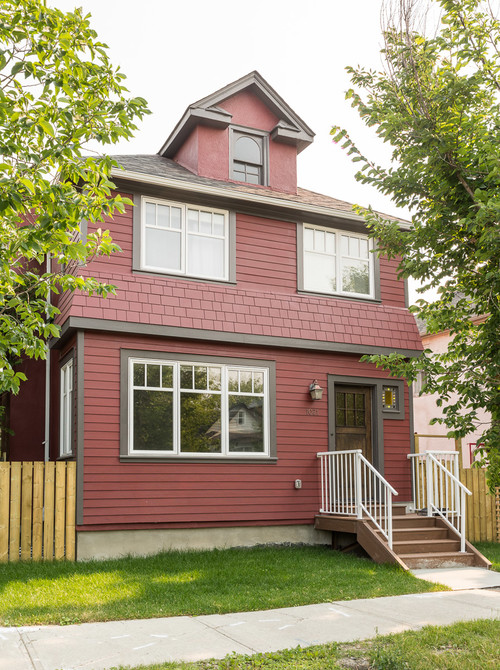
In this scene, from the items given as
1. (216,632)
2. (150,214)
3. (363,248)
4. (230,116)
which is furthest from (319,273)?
(216,632)

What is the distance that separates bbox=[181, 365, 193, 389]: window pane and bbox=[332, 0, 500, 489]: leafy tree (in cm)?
510

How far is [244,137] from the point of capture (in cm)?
1369

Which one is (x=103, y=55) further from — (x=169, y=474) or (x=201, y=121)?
(x=201, y=121)

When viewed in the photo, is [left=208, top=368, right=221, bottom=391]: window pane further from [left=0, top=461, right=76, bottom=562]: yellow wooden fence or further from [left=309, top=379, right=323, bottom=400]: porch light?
[left=0, top=461, right=76, bottom=562]: yellow wooden fence

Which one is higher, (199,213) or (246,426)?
(199,213)

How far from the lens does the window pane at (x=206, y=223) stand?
38.7 feet

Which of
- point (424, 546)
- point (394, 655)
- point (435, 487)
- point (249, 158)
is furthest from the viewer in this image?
point (249, 158)

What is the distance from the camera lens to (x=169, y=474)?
35.2 feet

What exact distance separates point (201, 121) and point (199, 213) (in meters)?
2.39

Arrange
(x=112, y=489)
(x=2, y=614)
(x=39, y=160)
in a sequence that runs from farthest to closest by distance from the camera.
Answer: (x=112, y=489) → (x=2, y=614) → (x=39, y=160)

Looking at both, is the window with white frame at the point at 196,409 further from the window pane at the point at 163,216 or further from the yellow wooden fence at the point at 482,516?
the yellow wooden fence at the point at 482,516

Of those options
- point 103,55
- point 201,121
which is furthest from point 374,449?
point 103,55

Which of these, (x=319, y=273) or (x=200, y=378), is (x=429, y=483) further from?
(x=319, y=273)

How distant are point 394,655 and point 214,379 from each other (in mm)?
6752
